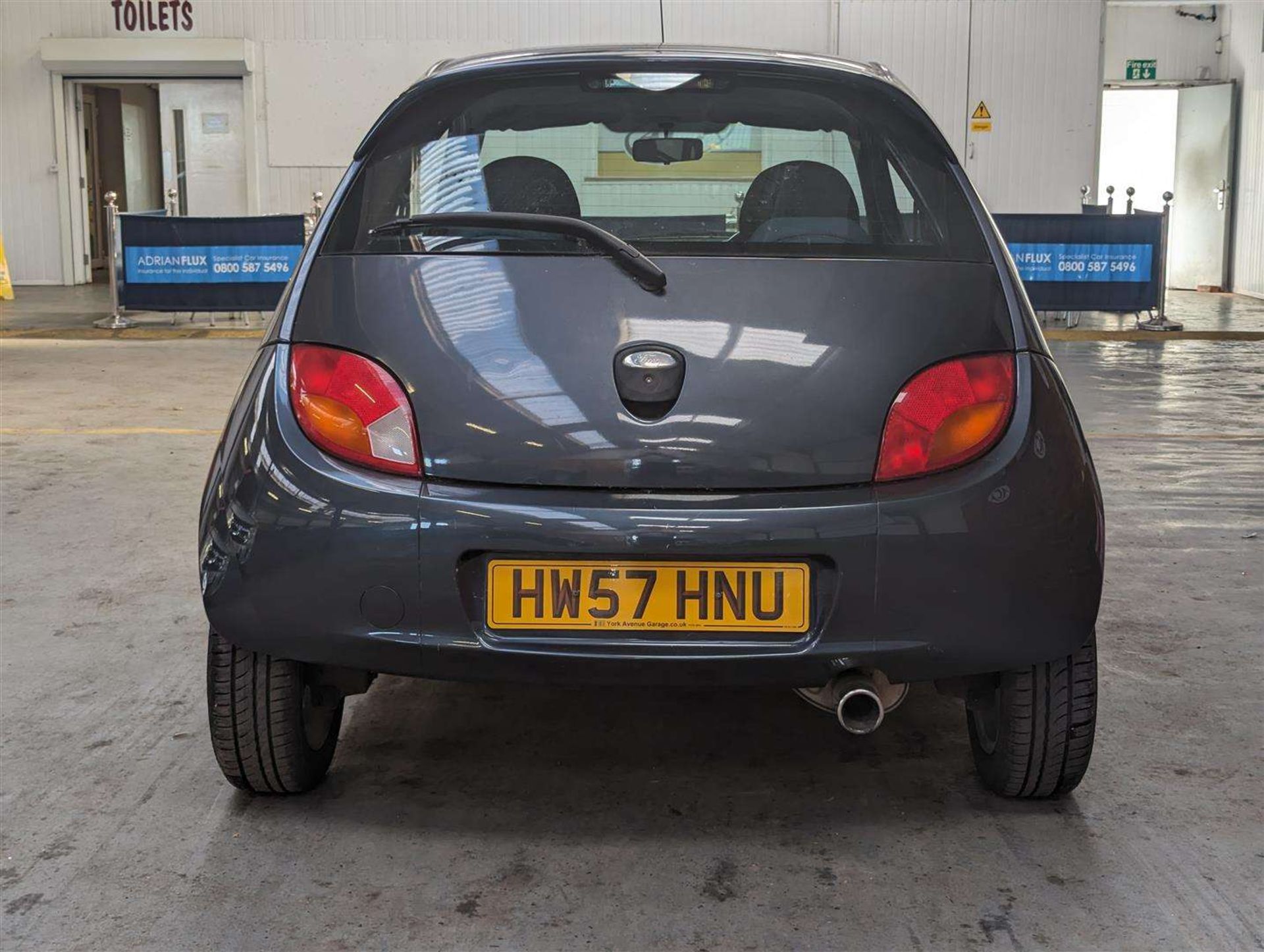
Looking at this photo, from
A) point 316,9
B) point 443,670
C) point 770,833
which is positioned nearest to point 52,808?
point 443,670

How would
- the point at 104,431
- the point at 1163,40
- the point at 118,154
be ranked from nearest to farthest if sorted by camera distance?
1. the point at 104,431
2. the point at 1163,40
3. the point at 118,154

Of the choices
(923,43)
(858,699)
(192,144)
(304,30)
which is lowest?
(858,699)

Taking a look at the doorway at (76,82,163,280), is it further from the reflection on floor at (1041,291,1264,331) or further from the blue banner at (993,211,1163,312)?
the reflection on floor at (1041,291,1264,331)

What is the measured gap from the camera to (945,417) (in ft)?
7.71

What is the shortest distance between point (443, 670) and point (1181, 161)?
1754cm

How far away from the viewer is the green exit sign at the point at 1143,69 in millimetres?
17219

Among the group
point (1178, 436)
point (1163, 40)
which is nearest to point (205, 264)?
point (1178, 436)

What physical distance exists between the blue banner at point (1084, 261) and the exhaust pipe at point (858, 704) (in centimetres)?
975

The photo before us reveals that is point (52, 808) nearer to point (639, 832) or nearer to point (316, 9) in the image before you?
point (639, 832)

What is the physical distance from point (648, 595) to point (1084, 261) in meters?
10.3

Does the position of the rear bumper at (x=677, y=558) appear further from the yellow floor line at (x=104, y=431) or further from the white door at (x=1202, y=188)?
the white door at (x=1202, y=188)

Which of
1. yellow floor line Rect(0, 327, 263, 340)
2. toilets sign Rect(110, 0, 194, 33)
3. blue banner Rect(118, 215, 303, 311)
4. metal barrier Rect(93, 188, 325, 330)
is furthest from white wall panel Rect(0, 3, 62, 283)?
blue banner Rect(118, 215, 303, 311)

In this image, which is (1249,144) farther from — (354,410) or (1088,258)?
(354,410)

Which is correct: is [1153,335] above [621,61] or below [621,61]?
below
